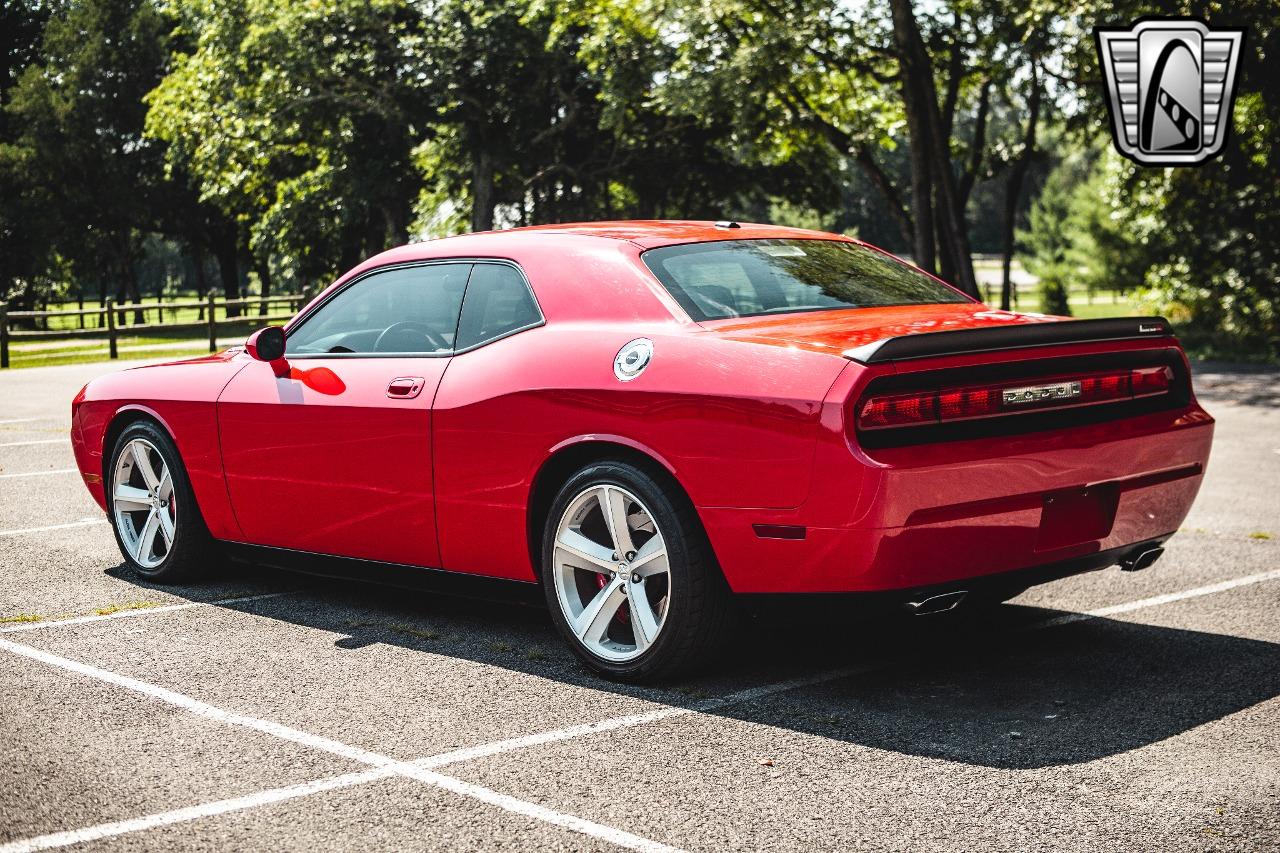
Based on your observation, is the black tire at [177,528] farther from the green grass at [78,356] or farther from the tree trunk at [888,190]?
the tree trunk at [888,190]

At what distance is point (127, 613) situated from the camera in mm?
6125

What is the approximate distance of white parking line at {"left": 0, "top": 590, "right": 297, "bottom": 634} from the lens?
5.85 metres

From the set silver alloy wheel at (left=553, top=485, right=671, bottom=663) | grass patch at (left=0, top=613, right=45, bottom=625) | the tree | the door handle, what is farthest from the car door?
the tree

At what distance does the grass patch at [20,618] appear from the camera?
19.5 ft

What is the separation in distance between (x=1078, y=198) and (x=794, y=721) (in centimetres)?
5447

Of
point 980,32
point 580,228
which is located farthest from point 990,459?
point 980,32

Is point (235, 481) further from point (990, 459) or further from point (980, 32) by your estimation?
point (980, 32)

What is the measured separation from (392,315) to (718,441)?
1.89 m

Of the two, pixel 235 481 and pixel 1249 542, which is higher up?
pixel 235 481

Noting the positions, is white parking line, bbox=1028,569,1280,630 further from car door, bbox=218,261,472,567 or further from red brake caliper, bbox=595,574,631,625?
car door, bbox=218,261,472,567

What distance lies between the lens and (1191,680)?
15.8 ft

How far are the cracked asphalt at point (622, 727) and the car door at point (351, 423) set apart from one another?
41 centimetres

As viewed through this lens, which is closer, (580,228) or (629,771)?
(629,771)

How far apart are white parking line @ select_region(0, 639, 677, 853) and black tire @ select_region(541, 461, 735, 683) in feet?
3.28
